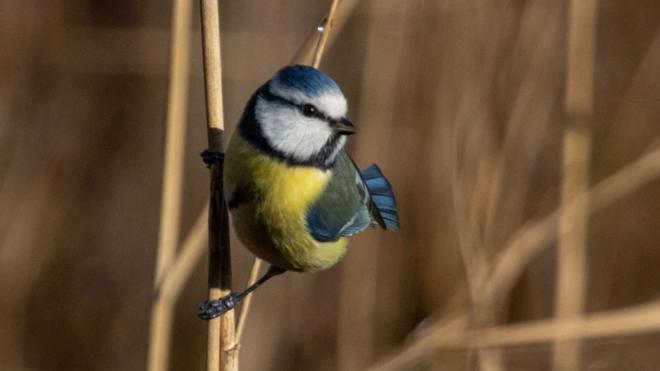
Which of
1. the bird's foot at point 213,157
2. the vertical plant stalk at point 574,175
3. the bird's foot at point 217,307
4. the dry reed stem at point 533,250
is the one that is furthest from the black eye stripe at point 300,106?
the vertical plant stalk at point 574,175

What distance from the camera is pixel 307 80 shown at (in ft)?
4.63

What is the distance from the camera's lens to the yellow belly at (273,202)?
1506mm

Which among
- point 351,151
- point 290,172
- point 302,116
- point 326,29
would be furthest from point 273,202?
point 351,151

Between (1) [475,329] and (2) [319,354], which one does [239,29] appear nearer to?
(2) [319,354]

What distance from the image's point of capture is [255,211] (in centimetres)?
152

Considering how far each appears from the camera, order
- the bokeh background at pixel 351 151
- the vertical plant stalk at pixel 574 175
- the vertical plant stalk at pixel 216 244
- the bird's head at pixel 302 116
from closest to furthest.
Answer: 1. the vertical plant stalk at pixel 216 244
2. the bird's head at pixel 302 116
3. the vertical plant stalk at pixel 574 175
4. the bokeh background at pixel 351 151

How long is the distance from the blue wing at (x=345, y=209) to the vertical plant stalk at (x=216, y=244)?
0.25 metres

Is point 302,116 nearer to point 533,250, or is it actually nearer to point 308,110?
point 308,110

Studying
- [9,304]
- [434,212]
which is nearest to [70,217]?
[9,304]

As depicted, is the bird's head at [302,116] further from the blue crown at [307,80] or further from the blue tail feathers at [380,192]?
the blue tail feathers at [380,192]

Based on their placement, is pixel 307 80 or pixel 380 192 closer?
pixel 307 80

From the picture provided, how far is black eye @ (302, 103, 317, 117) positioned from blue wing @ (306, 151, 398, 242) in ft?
0.58

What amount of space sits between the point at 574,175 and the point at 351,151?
666 millimetres

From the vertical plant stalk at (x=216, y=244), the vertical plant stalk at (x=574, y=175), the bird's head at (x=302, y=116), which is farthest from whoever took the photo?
the vertical plant stalk at (x=574, y=175)
